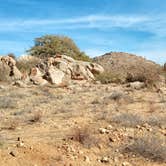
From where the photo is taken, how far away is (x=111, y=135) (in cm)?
873

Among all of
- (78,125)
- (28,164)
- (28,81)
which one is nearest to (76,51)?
(28,81)

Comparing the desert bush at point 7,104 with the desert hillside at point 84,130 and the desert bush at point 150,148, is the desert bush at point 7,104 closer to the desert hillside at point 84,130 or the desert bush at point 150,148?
the desert hillside at point 84,130

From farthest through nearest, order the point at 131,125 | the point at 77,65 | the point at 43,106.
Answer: the point at 77,65 < the point at 43,106 < the point at 131,125

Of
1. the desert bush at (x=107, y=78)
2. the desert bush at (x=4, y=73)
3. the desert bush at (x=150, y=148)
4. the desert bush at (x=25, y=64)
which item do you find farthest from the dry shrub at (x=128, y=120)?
the desert bush at (x=25, y=64)

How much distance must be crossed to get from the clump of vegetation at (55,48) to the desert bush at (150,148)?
26485mm

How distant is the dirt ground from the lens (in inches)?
299

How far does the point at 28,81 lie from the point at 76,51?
13.5 meters

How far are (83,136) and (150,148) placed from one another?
1.20 meters

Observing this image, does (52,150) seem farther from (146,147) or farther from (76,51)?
(76,51)

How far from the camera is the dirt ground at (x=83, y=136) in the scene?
299 inches

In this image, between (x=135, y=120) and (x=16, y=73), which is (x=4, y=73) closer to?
(x=16, y=73)

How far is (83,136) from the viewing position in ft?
27.1

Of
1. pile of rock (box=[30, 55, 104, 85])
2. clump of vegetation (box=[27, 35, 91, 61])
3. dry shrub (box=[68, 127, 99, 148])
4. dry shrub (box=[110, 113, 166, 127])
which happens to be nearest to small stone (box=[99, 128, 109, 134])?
dry shrub (box=[68, 127, 99, 148])

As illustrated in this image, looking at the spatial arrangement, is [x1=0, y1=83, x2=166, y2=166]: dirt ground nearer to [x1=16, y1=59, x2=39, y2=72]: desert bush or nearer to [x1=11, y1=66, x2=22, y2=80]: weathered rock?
[x1=11, y1=66, x2=22, y2=80]: weathered rock
